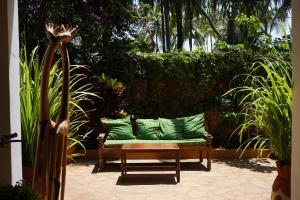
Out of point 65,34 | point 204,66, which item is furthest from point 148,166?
point 65,34

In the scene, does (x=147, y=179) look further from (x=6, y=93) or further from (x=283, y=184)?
(x=6, y=93)

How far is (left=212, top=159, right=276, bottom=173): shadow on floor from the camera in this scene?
20.6ft

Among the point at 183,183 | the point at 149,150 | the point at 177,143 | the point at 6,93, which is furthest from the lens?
the point at 177,143

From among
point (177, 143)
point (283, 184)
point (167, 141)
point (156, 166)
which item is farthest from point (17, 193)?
point (167, 141)

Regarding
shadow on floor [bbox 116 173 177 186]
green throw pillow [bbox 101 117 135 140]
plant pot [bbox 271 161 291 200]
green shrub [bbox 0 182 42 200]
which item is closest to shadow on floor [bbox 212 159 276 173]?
shadow on floor [bbox 116 173 177 186]

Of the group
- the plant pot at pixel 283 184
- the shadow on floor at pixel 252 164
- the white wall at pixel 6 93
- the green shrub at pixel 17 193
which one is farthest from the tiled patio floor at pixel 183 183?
the green shrub at pixel 17 193

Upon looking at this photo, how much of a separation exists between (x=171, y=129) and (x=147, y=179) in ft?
4.62

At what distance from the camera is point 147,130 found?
688cm

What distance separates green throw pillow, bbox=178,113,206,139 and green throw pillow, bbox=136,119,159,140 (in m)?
0.52

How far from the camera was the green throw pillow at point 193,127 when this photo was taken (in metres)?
6.79

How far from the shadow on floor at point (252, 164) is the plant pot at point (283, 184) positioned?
2986 millimetres

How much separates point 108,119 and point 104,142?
616 mm

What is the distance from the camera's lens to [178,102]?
797 cm

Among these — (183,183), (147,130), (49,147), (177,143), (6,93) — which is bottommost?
(183,183)
